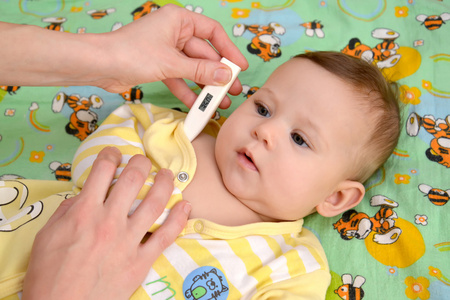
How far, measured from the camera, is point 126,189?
111 centimetres

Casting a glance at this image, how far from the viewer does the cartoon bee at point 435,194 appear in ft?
4.91

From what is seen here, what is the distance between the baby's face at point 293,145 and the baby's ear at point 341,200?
3 cm

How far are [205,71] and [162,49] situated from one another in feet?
0.50

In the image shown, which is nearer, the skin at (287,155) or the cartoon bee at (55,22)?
the skin at (287,155)

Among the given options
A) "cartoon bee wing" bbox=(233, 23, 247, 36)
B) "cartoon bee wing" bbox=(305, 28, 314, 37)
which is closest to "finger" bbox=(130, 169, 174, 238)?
"cartoon bee wing" bbox=(233, 23, 247, 36)

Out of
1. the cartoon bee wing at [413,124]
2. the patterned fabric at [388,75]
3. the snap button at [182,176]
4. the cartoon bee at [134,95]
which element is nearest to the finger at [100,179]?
the snap button at [182,176]

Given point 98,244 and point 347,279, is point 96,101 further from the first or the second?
point 347,279

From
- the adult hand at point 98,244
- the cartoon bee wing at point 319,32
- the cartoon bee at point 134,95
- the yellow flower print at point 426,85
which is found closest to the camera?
the adult hand at point 98,244

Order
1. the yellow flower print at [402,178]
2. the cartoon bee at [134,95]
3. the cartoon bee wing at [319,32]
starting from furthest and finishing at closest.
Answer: the cartoon bee wing at [319,32] < the cartoon bee at [134,95] < the yellow flower print at [402,178]

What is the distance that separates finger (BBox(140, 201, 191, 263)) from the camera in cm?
113

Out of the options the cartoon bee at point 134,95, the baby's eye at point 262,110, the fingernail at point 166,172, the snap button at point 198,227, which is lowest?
the cartoon bee at point 134,95

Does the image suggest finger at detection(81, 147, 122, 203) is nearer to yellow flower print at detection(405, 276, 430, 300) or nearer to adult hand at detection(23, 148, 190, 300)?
adult hand at detection(23, 148, 190, 300)

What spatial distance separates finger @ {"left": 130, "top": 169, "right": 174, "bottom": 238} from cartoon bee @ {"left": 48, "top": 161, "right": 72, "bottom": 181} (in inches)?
23.2

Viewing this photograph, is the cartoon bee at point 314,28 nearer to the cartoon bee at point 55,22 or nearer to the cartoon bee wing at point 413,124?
the cartoon bee wing at point 413,124
